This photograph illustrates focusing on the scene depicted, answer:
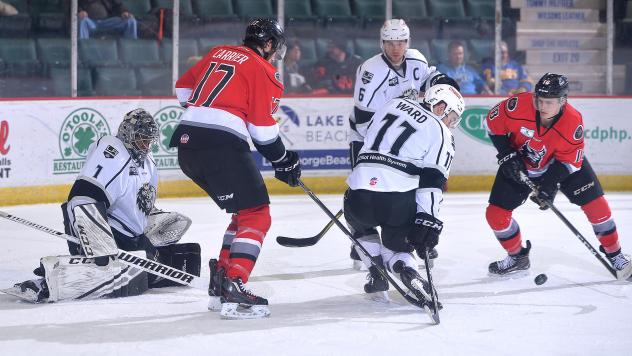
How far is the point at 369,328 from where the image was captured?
4.03m

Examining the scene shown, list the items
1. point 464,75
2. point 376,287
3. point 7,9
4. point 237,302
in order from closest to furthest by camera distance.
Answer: point 237,302
point 376,287
point 7,9
point 464,75

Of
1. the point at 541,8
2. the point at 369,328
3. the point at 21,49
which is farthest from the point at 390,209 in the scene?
the point at 541,8

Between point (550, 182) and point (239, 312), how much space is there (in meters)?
1.68

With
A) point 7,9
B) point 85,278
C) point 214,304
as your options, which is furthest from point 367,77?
point 7,9

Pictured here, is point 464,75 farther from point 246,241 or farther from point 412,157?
point 246,241

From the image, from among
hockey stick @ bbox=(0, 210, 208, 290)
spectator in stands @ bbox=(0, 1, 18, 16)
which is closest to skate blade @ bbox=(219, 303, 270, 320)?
hockey stick @ bbox=(0, 210, 208, 290)

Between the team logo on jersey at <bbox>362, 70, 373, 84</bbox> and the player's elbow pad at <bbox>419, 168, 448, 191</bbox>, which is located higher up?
the team logo on jersey at <bbox>362, 70, 373, 84</bbox>

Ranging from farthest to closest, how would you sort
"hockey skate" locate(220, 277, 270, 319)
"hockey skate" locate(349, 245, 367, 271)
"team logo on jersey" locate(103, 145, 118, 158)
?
"hockey skate" locate(349, 245, 367, 271)
"team logo on jersey" locate(103, 145, 118, 158)
"hockey skate" locate(220, 277, 270, 319)

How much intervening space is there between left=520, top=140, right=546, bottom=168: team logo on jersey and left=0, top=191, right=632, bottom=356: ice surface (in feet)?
1.79

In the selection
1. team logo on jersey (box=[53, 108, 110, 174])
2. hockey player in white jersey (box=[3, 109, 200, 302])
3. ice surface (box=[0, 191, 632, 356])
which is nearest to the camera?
ice surface (box=[0, 191, 632, 356])

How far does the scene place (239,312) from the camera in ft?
13.6

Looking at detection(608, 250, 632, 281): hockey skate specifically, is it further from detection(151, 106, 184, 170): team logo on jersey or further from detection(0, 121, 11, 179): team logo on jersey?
detection(0, 121, 11, 179): team logo on jersey

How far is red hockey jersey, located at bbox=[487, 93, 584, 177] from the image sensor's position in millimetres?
4910

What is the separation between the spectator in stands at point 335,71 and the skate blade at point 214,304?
13.3ft
